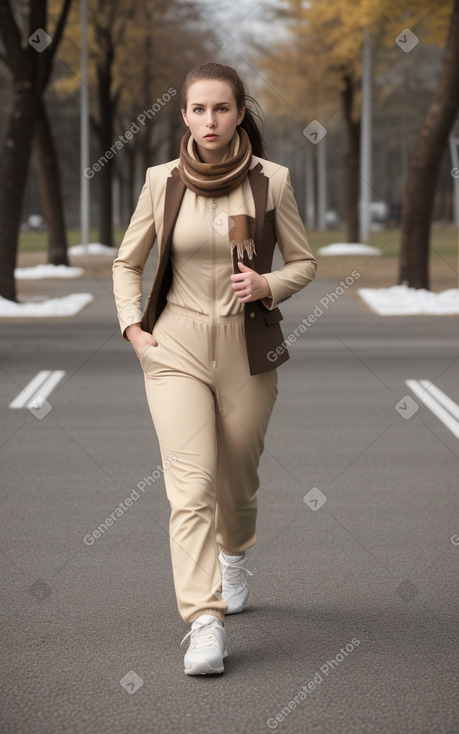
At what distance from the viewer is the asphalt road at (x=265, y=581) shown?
181 inches

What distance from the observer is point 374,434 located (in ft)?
34.1

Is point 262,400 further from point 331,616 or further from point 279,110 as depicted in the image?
point 279,110

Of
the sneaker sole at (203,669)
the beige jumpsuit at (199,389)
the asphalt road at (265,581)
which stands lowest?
the asphalt road at (265,581)

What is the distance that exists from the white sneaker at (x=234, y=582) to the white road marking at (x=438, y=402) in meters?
4.77

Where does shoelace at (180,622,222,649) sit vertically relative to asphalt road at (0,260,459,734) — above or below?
above

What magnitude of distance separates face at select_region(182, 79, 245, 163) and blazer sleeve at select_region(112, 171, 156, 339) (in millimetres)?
271

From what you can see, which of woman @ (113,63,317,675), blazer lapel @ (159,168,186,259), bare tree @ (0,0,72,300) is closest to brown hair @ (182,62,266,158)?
woman @ (113,63,317,675)

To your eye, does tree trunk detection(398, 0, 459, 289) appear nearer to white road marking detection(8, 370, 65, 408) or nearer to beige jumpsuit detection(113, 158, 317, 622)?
white road marking detection(8, 370, 65, 408)

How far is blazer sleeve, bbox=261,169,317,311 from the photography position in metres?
5.12

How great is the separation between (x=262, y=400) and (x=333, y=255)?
33909 millimetres

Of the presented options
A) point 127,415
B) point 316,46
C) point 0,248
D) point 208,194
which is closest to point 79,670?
point 208,194

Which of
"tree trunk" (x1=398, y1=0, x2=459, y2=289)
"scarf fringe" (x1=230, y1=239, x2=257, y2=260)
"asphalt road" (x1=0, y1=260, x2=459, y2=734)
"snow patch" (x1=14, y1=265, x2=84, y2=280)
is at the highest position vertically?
"scarf fringe" (x1=230, y1=239, x2=257, y2=260)

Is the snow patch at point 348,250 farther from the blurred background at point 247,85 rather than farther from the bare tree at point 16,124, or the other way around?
the bare tree at point 16,124

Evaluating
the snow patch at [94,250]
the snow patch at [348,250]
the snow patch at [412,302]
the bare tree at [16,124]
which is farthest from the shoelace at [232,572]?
the snow patch at [94,250]
